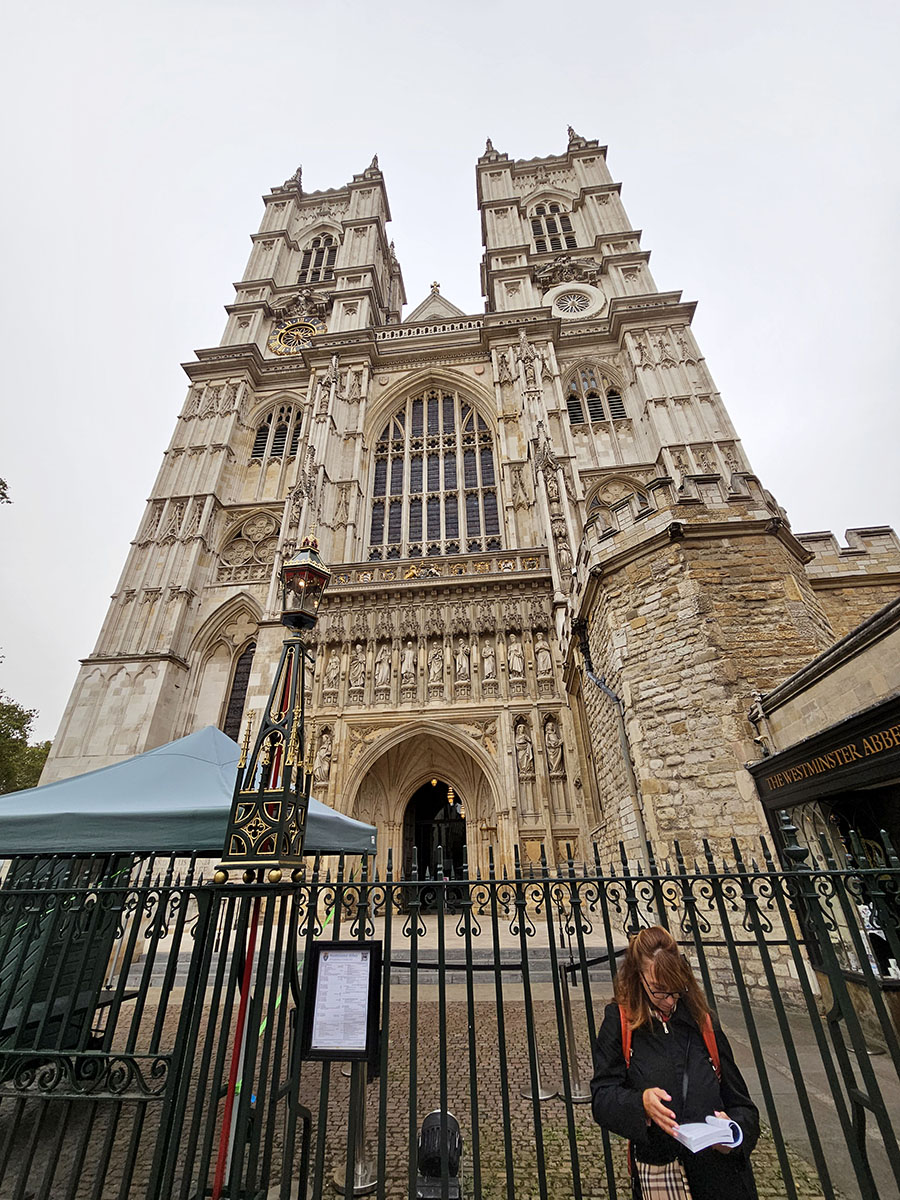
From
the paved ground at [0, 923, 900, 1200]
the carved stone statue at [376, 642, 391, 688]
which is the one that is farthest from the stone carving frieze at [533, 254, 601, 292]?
the paved ground at [0, 923, 900, 1200]

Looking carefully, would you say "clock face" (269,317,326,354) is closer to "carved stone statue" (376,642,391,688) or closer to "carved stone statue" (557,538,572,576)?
"carved stone statue" (557,538,572,576)

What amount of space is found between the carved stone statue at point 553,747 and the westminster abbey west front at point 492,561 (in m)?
0.13

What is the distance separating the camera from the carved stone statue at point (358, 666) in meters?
12.5

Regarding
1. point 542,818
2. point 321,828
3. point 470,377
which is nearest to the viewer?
point 321,828

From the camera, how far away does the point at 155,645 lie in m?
14.6

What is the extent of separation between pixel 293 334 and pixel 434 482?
11868 mm

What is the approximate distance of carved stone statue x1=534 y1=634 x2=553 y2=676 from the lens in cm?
1201

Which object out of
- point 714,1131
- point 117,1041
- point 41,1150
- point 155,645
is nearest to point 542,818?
point 117,1041

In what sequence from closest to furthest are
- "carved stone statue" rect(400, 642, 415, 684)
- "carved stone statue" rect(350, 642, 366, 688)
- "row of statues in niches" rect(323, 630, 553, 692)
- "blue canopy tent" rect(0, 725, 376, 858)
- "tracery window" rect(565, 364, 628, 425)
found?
1. "blue canopy tent" rect(0, 725, 376, 858)
2. "row of statues in niches" rect(323, 630, 553, 692)
3. "carved stone statue" rect(400, 642, 415, 684)
4. "carved stone statue" rect(350, 642, 366, 688)
5. "tracery window" rect(565, 364, 628, 425)

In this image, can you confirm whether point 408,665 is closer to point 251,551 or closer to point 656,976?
point 251,551

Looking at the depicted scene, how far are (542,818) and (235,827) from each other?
30.5 ft

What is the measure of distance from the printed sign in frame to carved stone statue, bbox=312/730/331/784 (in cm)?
939

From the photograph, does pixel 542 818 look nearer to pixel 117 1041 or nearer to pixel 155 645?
pixel 117 1041

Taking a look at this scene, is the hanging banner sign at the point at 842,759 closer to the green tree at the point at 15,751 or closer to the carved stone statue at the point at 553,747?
the carved stone statue at the point at 553,747
